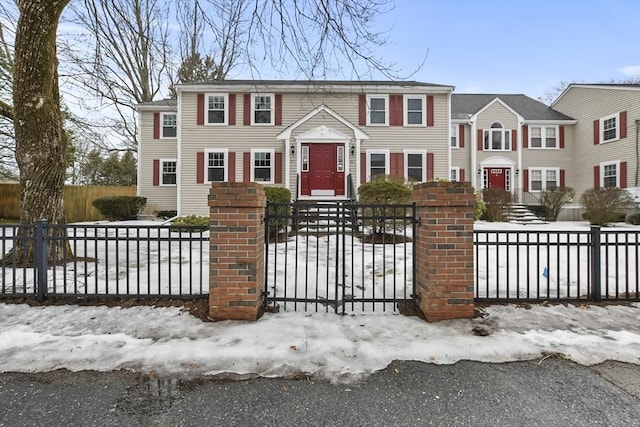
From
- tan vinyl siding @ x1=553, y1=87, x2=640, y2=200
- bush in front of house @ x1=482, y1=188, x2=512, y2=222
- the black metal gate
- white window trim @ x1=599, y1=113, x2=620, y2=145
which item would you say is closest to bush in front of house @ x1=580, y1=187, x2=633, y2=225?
bush in front of house @ x1=482, y1=188, x2=512, y2=222

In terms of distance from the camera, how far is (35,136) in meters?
5.52

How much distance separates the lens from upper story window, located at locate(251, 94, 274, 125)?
1476 cm

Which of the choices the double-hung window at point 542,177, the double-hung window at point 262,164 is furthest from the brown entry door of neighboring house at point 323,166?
the double-hung window at point 542,177

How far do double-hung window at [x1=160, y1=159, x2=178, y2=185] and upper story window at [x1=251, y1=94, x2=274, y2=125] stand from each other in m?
4.83

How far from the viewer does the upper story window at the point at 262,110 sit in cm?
1476

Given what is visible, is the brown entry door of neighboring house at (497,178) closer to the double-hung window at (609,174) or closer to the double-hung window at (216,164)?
the double-hung window at (609,174)

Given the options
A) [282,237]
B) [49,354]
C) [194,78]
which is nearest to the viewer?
[49,354]

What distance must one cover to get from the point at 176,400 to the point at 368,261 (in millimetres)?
4574

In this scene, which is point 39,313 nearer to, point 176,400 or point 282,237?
Answer: point 176,400

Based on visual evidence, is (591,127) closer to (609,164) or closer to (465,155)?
(609,164)

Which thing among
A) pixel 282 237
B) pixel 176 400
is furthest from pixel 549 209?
pixel 176 400

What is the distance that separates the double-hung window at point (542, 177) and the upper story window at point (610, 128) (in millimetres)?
2628

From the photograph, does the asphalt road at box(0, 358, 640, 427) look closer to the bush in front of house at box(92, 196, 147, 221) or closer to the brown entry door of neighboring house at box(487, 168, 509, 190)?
the bush in front of house at box(92, 196, 147, 221)

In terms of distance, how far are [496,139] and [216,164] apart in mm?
14888
